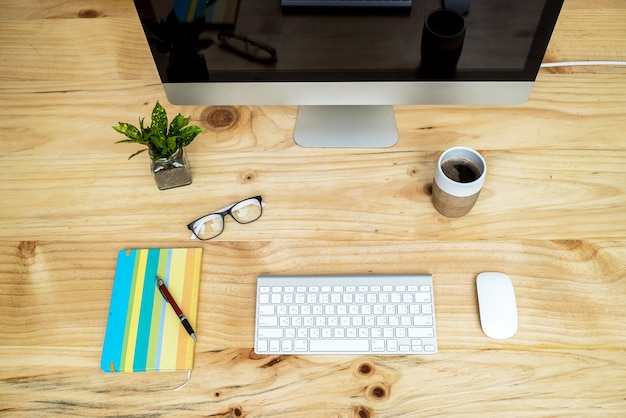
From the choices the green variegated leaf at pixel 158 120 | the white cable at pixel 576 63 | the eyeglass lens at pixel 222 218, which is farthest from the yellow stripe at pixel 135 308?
the white cable at pixel 576 63

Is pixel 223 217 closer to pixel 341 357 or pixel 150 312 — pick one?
pixel 150 312

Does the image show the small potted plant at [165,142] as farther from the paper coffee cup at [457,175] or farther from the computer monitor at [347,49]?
the paper coffee cup at [457,175]

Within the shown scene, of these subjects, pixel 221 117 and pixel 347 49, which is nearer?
pixel 347 49

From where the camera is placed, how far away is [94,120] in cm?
114

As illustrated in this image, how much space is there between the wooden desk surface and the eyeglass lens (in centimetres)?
2

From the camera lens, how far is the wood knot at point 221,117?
113cm

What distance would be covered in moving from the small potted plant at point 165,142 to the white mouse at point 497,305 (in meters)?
0.55

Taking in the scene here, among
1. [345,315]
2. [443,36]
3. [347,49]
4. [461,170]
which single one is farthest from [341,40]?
[345,315]

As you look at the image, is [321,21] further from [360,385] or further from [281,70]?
[360,385]

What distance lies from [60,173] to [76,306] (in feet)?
0.95

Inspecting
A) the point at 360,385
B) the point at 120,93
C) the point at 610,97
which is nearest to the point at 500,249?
the point at 360,385

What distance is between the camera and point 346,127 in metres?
1.10

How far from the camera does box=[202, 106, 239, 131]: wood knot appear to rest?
1.13 meters

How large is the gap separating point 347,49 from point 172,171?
0.38 metres
